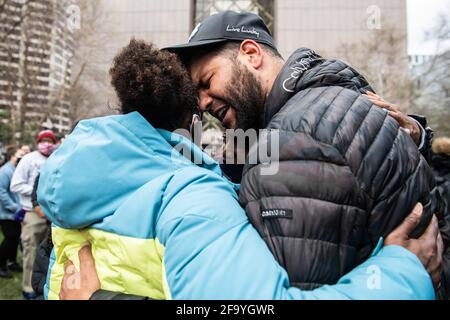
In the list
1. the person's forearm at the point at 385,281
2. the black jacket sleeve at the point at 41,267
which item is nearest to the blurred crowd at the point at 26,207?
the black jacket sleeve at the point at 41,267

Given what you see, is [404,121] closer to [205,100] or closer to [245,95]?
[245,95]

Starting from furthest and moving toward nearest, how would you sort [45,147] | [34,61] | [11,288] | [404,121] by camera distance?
1. [34,61]
2. [11,288]
3. [45,147]
4. [404,121]

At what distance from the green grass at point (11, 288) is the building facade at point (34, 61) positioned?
963 centimetres

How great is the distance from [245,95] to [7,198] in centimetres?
561

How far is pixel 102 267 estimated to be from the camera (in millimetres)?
1239

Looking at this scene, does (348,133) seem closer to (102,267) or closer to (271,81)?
(271,81)

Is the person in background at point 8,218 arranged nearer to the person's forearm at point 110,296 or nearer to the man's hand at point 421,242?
the person's forearm at point 110,296

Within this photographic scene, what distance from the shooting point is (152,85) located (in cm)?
136

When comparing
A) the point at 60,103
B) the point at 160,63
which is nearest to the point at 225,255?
the point at 160,63

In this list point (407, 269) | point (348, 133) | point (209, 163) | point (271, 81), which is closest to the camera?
point (407, 269)

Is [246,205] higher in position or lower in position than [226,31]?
lower

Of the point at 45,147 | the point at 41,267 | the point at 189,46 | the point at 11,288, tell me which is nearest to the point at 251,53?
the point at 189,46

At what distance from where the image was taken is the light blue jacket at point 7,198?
6105 mm
